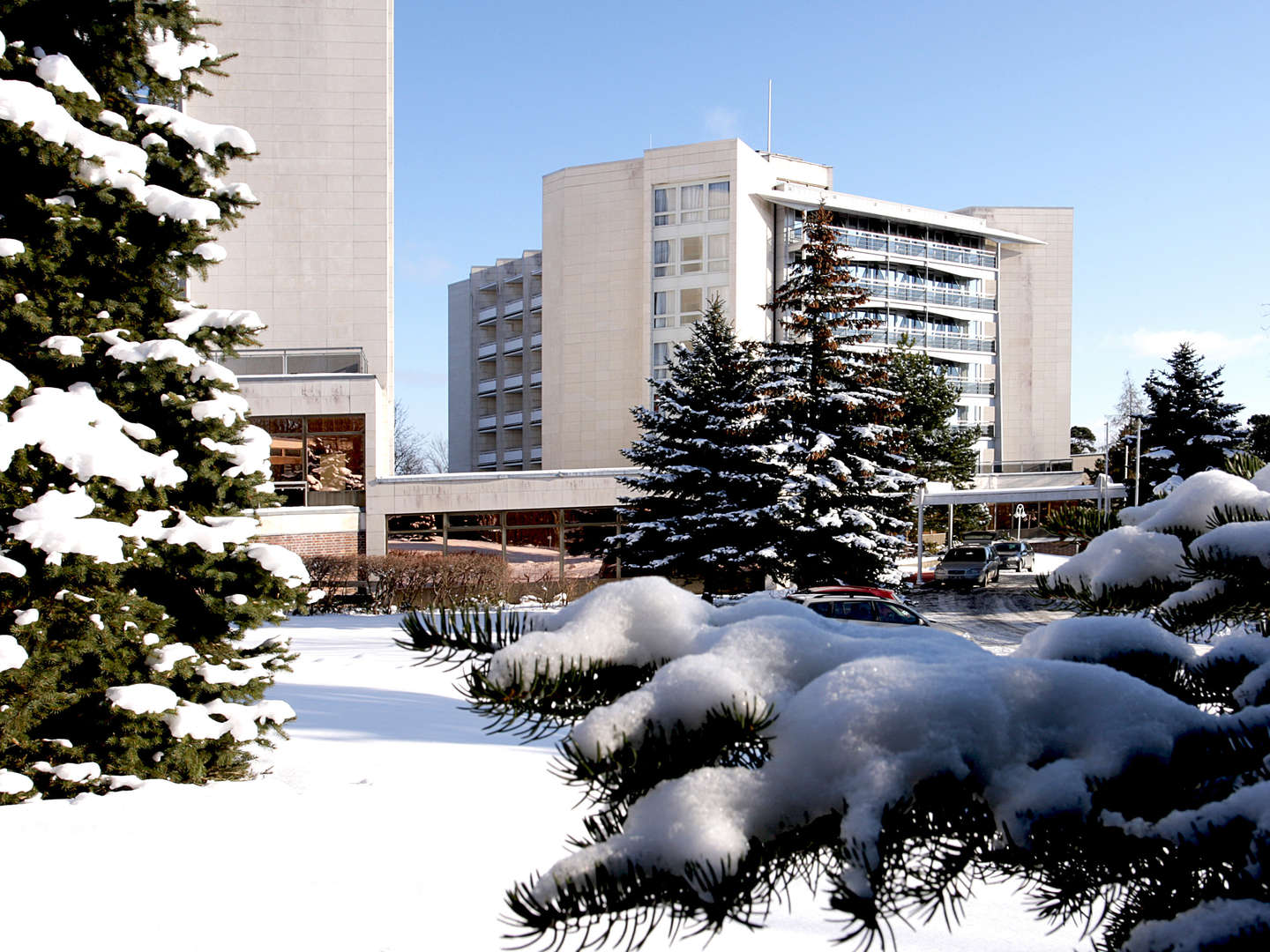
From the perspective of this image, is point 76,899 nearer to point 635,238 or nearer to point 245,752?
point 245,752

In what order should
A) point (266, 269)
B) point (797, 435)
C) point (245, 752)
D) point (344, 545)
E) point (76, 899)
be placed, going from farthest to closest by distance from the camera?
point (266, 269), point (344, 545), point (797, 435), point (245, 752), point (76, 899)

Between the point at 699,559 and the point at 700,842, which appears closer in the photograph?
the point at 700,842

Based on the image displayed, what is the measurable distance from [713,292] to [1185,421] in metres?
23.8

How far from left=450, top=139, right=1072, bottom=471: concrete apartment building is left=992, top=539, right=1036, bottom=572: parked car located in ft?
57.3

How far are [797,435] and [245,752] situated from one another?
18.4 metres

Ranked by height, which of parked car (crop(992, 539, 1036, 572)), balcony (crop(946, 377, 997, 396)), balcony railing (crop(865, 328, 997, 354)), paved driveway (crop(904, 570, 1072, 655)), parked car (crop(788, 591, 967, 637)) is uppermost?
balcony railing (crop(865, 328, 997, 354))

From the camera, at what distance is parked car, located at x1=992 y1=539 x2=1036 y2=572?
37.0 metres

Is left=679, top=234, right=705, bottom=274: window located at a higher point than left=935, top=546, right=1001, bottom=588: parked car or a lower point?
higher

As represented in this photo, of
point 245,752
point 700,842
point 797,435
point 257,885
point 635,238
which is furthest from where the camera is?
point 635,238

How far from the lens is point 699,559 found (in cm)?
2389

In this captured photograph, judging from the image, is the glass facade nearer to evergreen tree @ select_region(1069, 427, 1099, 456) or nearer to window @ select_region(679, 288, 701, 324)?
window @ select_region(679, 288, 701, 324)

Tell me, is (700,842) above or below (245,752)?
above

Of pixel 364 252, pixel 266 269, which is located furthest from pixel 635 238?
pixel 266 269

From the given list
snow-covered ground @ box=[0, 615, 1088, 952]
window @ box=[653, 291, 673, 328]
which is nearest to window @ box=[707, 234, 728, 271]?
window @ box=[653, 291, 673, 328]
